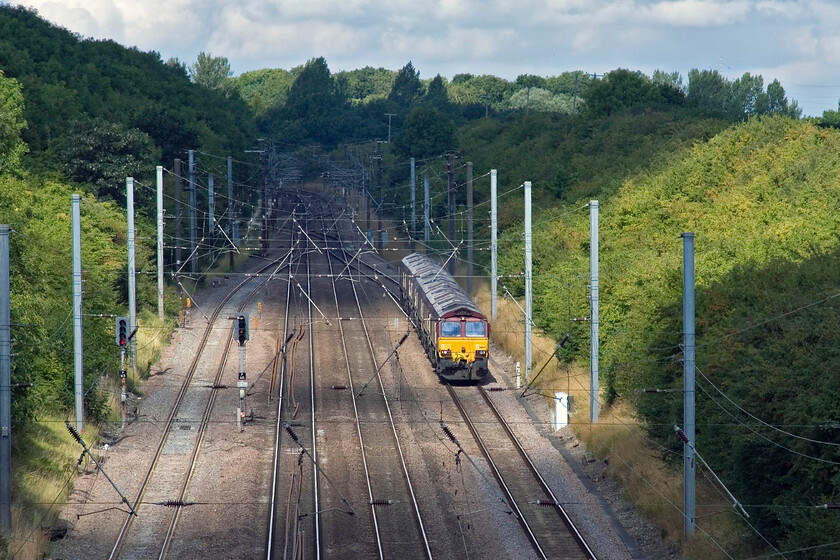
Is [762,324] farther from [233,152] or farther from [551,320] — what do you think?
[233,152]

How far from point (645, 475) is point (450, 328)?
1238cm

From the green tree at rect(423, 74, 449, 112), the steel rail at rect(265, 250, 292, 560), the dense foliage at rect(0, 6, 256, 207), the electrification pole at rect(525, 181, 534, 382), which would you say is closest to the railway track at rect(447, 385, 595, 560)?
A: the electrification pole at rect(525, 181, 534, 382)

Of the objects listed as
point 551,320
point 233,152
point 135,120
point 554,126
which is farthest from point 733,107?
point 551,320

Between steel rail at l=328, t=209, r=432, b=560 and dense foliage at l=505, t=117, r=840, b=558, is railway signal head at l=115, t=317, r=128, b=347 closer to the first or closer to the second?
steel rail at l=328, t=209, r=432, b=560

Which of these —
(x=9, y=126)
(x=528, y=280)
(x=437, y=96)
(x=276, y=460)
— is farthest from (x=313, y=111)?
(x=276, y=460)

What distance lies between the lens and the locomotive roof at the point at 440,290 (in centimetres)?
3878

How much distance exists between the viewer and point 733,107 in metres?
121

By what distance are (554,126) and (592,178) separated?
1177 inches

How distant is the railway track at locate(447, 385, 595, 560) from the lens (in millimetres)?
24031

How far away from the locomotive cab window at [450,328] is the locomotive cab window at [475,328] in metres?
0.37

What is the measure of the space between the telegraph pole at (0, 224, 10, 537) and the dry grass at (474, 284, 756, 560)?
14.7 meters

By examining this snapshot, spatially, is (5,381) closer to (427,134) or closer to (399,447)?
(399,447)

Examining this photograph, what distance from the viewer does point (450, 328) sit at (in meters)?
38.6

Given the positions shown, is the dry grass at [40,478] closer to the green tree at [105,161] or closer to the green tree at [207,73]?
the green tree at [105,161]
